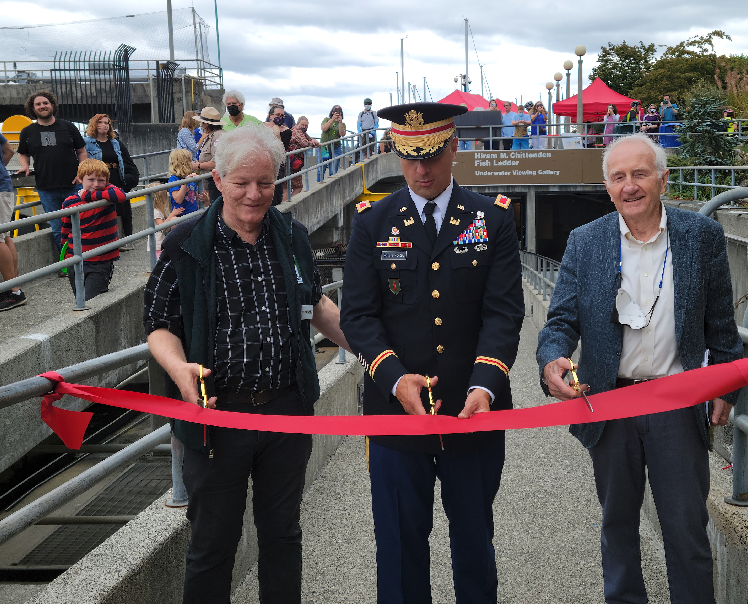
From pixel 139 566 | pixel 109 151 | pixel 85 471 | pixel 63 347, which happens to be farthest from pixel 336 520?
pixel 109 151

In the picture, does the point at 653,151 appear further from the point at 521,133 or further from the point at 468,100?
the point at 468,100

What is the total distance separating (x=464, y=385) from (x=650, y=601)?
1594 mm

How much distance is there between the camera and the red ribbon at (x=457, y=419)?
2623 millimetres

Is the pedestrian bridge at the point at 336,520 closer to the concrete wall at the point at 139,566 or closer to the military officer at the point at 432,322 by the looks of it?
the concrete wall at the point at 139,566

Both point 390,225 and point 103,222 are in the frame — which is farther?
point 103,222

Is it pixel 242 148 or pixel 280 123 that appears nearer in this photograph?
pixel 242 148

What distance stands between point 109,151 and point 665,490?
317 inches

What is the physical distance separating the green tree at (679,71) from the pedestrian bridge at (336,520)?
43.8 meters

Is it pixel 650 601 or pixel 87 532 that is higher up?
pixel 650 601

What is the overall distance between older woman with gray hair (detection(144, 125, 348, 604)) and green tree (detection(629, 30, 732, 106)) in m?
47.6

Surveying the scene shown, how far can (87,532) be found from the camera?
22.8ft

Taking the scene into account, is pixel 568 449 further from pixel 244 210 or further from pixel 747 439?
pixel 244 210

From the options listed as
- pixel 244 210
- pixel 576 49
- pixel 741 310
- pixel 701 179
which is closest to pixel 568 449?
pixel 244 210

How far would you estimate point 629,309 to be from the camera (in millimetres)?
2779
